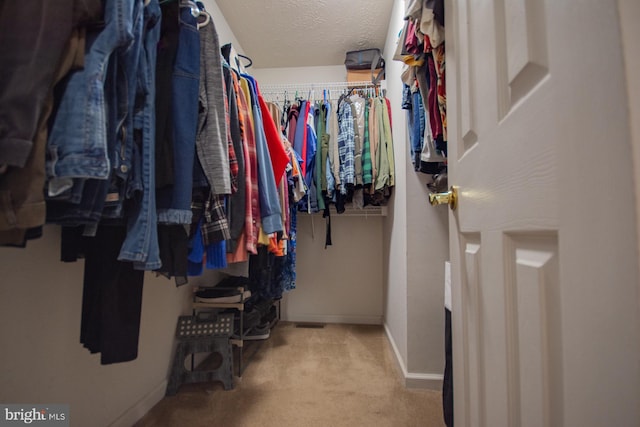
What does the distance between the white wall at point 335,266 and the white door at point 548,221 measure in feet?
5.84

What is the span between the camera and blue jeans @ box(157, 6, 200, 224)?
24.5 inches

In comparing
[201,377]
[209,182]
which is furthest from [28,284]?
[201,377]

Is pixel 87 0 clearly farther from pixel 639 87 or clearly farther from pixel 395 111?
pixel 395 111

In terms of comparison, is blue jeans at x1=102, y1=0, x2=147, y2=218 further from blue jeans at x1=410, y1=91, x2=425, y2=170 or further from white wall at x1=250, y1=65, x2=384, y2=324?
white wall at x1=250, y1=65, x2=384, y2=324

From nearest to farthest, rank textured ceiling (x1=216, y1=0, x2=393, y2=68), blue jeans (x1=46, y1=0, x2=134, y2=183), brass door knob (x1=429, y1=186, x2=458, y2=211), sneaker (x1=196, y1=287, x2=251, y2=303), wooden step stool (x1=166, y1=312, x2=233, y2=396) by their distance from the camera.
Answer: blue jeans (x1=46, y1=0, x2=134, y2=183), brass door knob (x1=429, y1=186, x2=458, y2=211), wooden step stool (x1=166, y1=312, x2=233, y2=396), sneaker (x1=196, y1=287, x2=251, y2=303), textured ceiling (x1=216, y1=0, x2=393, y2=68)

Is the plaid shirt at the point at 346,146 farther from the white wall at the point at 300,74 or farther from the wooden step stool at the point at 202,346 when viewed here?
the wooden step stool at the point at 202,346

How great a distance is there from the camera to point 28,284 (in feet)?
2.39

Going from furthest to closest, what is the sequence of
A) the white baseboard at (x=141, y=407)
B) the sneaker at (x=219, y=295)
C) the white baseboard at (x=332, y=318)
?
the white baseboard at (x=332, y=318) → the sneaker at (x=219, y=295) → the white baseboard at (x=141, y=407)

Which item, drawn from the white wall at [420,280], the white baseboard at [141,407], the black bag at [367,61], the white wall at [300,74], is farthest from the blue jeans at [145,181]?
the white wall at [300,74]

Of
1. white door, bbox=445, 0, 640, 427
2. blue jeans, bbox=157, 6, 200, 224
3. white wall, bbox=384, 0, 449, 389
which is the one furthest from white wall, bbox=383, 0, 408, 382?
blue jeans, bbox=157, 6, 200, 224

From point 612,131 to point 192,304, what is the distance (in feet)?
5.58

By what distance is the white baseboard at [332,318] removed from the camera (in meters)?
2.29

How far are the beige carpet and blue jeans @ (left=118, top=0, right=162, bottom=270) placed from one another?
0.92 metres

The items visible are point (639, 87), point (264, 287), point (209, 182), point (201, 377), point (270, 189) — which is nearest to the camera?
point (639, 87)
